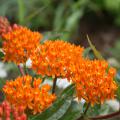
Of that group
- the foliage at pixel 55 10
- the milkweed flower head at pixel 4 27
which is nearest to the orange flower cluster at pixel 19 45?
the milkweed flower head at pixel 4 27

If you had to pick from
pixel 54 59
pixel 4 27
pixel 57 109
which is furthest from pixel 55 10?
pixel 57 109

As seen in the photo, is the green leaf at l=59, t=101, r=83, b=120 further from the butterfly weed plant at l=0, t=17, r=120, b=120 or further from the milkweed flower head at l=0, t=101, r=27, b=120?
the milkweed flower head at l=0, t=101, r=27, b=120

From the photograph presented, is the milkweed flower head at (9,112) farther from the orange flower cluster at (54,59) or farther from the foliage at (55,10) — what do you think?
the foliage at (55,10)

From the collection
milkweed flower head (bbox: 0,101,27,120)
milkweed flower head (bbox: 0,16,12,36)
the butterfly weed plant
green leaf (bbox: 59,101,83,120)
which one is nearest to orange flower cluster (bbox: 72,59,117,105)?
the butterfly weed plant

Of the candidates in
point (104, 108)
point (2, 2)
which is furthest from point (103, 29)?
point (104, 108)

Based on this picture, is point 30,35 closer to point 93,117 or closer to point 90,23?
point 93,117

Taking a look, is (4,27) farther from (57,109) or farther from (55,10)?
(55,10)
